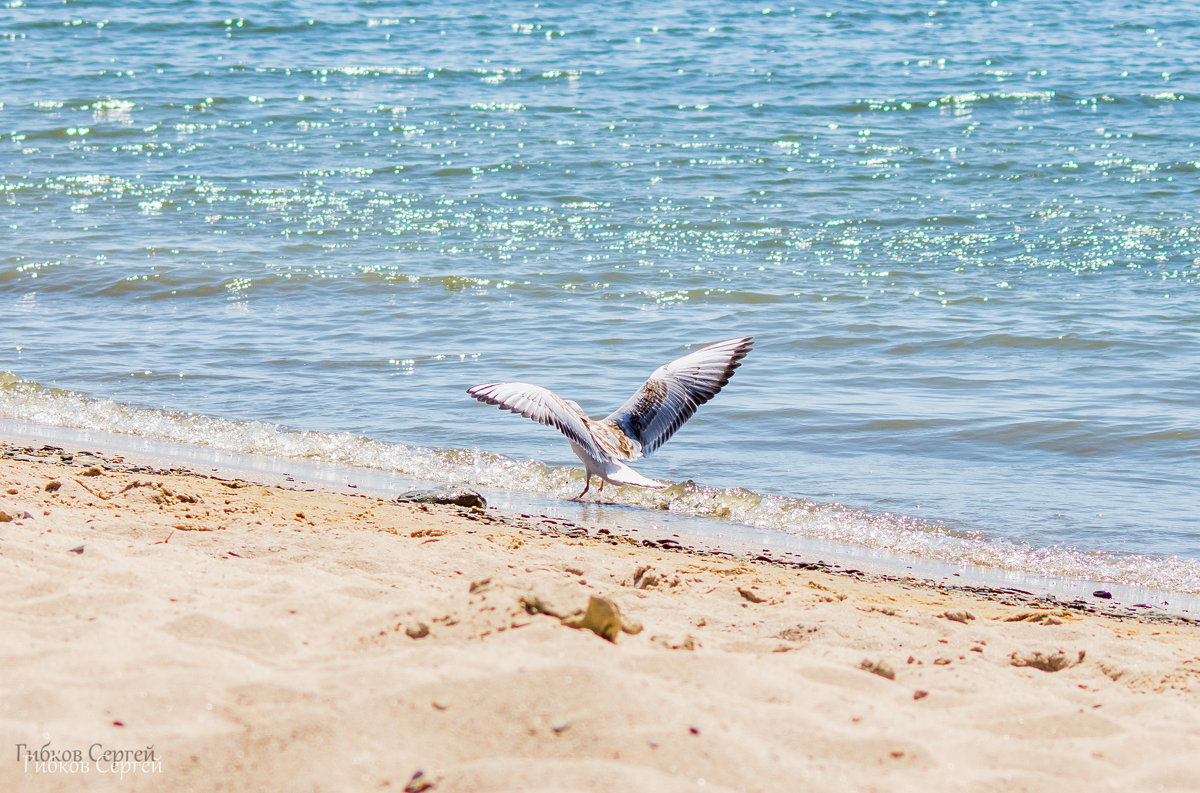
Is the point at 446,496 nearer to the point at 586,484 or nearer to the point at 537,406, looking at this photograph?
the point at 537,406

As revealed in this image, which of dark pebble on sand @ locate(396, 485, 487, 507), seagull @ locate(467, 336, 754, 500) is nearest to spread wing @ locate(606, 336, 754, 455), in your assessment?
seagull @ locate(467, 336, 754, 500)

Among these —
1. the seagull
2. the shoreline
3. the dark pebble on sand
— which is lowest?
the shoreline

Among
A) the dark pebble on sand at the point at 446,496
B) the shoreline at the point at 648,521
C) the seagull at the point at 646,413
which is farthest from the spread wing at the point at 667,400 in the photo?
the dark pebble on sand at the point at 446,496

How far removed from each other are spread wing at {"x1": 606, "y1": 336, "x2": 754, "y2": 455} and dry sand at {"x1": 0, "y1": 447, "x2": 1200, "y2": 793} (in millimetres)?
1705

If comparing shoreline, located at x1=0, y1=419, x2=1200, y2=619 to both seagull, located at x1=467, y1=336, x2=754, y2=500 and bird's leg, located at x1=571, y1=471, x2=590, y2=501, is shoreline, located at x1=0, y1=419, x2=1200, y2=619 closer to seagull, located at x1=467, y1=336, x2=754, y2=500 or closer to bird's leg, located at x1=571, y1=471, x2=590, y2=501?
bird's leg, located at x1=571, y1=471, x2=590, y2=501

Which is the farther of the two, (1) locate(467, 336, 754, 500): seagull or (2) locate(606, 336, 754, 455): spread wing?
(2) locate(606, 336, 754, 455): spread wing

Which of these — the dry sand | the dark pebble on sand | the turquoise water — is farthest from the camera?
the turquoise water

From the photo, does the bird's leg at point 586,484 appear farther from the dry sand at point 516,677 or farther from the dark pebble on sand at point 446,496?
the dry sand at point 516,677

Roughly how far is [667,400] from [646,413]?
137 mm

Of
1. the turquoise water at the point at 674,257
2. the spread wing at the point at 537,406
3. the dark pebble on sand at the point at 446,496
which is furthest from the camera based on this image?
the turquoise water at the point at 674,257

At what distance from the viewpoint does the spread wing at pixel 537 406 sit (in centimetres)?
585

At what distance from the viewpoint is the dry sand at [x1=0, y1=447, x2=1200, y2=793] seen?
Result: 2.73 metres

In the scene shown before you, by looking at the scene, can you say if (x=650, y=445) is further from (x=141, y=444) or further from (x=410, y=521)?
(x=141, y=444)

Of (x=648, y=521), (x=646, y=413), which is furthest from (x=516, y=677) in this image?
(x=646, y=413)
